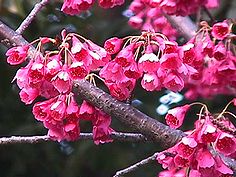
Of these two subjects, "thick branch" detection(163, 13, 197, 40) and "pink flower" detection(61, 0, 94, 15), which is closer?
"pink flower" detection(61, 0, 94, 15)

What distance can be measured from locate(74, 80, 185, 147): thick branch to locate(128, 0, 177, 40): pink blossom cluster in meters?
0.63

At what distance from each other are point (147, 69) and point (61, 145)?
81 centimetres

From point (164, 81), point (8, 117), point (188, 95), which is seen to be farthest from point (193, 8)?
point (8, 117)

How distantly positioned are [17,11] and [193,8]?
26.9 inches

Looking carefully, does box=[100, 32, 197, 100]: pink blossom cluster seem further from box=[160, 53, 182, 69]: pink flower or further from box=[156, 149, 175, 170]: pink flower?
box=[156, 149, 175, 170]: pink flower

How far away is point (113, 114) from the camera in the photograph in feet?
3.41

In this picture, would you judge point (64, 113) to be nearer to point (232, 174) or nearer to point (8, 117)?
point (232, 174)

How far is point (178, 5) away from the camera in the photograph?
141cm

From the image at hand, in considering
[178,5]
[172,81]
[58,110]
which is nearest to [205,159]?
[172,81]

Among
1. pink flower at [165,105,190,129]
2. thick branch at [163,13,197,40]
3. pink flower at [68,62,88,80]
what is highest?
pink flower at [68,62,88,80]

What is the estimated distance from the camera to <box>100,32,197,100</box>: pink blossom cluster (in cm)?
100

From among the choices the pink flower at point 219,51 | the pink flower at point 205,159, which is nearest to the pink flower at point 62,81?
the pink flower at point 205,159

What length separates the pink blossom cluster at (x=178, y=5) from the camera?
1357 mm

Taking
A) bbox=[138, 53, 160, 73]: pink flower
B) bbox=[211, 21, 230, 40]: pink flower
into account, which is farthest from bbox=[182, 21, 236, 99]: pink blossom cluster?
bbox=[138, 53, 160, 73]: pink flower
